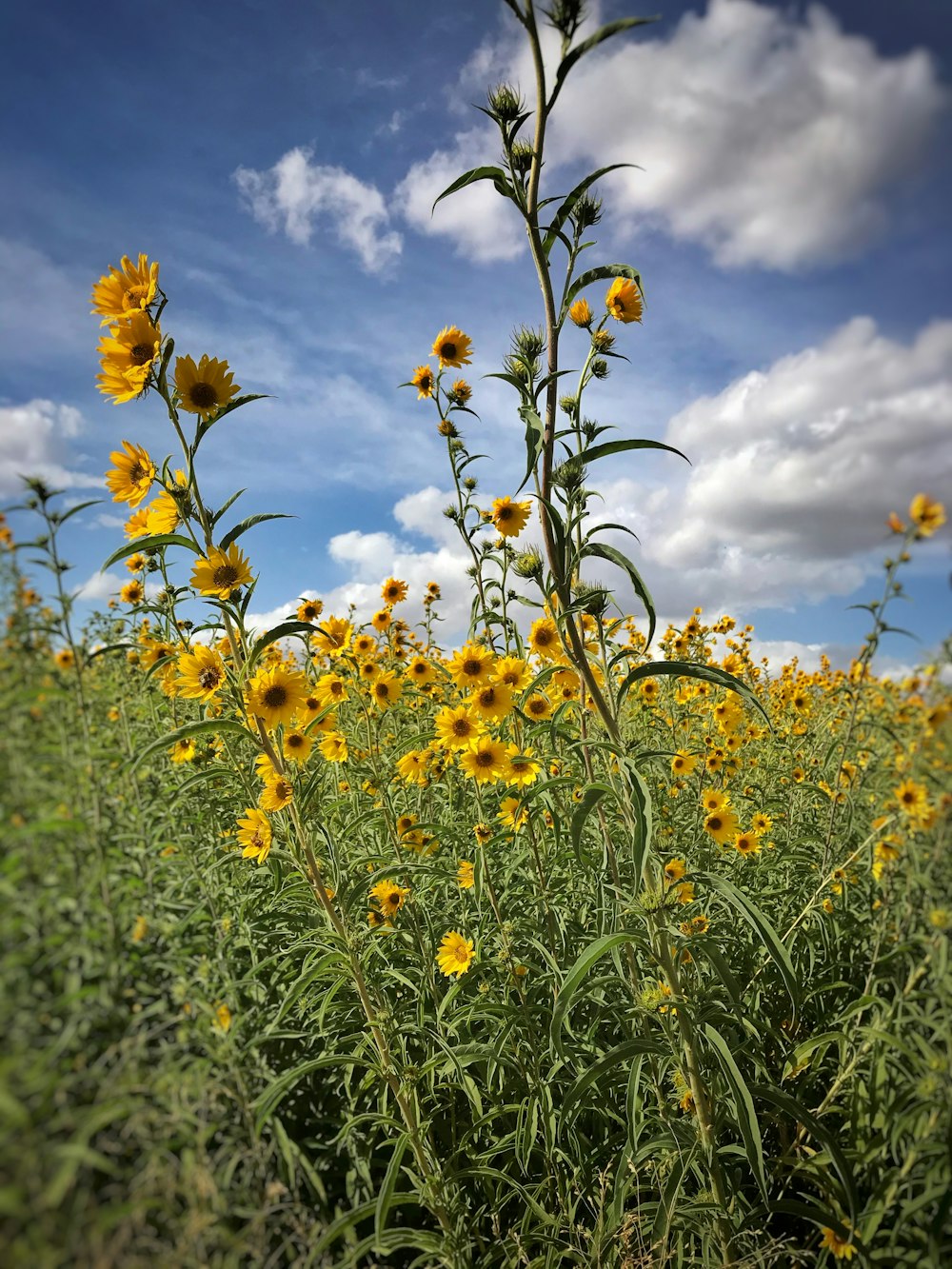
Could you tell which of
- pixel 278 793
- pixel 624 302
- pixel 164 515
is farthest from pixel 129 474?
pixel 624 302

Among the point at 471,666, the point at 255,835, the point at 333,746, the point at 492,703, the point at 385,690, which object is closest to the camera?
the point at 255,835

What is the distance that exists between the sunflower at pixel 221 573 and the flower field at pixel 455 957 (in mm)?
12

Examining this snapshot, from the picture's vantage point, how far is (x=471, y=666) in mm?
3236

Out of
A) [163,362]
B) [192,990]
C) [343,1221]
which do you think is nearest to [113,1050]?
[192,990]

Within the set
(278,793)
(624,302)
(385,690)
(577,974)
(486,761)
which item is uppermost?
(624,302)

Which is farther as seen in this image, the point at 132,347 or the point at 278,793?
the point at 278,793

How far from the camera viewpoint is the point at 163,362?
1.91 m

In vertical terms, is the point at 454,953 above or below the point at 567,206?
below

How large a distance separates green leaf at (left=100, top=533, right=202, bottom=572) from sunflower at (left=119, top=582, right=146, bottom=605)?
2.52 metres

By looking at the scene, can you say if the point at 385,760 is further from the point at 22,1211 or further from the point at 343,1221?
the point at 22,1211

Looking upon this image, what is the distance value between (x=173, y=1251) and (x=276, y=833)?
5.36ft

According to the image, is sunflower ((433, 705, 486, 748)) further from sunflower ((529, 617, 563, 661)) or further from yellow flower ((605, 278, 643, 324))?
yellow flower ((605, 278, 643, 324))

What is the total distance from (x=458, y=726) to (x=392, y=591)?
2394 millimetres

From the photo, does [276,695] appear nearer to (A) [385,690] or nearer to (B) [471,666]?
(B) [471,666]
